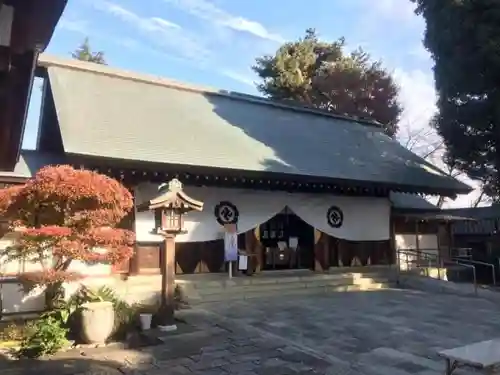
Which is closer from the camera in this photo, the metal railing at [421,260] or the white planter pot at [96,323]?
the white planter pot at [96,323]

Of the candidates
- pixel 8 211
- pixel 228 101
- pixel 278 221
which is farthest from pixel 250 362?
pixel 228 101

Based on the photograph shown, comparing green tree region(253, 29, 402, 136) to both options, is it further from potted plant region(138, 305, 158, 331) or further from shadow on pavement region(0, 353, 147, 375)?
shadow on pavement region(0, 353, 147, 375)

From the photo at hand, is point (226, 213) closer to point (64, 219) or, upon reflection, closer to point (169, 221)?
point (169, 221)

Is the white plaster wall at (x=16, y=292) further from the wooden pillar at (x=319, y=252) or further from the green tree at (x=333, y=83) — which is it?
the green tree at (x=333, y=83)

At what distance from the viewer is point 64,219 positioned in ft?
20.5

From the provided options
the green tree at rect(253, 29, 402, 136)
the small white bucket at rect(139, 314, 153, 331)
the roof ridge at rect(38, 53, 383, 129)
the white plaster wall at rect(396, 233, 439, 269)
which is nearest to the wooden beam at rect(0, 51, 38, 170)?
the small white bucket at rect(139, 314, 153, 331)

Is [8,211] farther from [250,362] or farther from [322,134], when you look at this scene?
[322,134]

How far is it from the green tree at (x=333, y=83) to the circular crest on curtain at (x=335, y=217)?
41.5 feet

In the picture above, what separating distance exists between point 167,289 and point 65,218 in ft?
6.31

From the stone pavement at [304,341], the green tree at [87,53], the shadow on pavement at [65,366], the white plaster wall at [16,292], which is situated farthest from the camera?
the green tree at [87,53]

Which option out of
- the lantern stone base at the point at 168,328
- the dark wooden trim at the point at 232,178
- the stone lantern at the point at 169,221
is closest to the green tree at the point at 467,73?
the dark wooden trim at the point at 232,178

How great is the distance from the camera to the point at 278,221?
13188 millimetres

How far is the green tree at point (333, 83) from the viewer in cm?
2388

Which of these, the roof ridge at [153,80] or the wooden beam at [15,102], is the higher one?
the roof ridge at [153,80]
